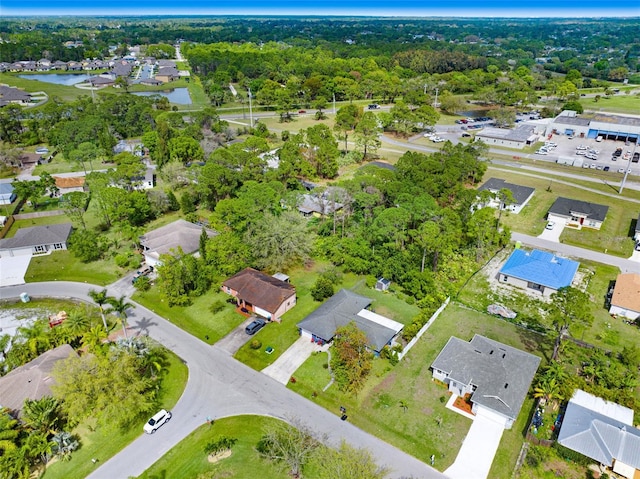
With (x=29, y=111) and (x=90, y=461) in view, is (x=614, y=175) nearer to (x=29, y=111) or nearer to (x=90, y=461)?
(x=90, y=461)

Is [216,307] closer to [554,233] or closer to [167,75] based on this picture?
[554,233]

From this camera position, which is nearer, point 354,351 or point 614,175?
point 354,351

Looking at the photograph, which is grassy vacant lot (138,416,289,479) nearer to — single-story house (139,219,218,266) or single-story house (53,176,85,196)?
single-story house (139,219,218,266)

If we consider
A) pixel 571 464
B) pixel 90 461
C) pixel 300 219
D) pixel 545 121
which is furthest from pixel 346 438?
pixel 545 121

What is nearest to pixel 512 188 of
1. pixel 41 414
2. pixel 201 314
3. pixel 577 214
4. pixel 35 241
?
pixel 577 214

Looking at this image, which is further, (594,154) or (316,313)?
(594,154)

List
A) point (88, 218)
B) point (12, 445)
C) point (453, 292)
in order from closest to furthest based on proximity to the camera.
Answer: point (12, 445) < point (453, 292) < point (88, 218)

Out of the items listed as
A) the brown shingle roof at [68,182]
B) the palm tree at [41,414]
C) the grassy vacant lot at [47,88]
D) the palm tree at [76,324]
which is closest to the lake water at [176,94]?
the grassy vacant lot at [47,88]

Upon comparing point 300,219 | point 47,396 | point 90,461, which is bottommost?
point 90,461
